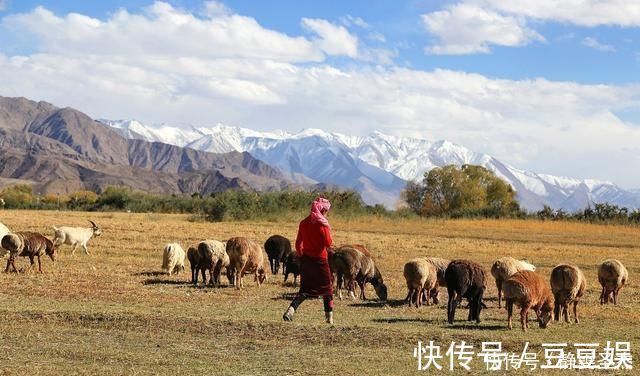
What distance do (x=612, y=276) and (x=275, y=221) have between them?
36.4 metres

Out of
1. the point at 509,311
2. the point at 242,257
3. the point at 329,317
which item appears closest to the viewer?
the point at 329,317

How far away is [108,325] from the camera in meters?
13.9

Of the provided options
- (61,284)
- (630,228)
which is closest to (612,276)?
(61,284)

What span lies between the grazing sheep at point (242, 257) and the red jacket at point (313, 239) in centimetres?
574

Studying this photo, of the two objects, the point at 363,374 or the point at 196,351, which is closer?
the point at 363,374

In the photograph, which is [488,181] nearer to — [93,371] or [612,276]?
[612,276]

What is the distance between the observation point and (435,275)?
59.5 feet

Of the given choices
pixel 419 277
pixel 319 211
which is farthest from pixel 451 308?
pixel 319 211

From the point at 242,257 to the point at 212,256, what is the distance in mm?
1139

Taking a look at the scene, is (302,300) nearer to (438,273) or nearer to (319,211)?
(319,211)

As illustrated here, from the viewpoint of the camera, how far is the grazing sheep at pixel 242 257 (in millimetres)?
19594

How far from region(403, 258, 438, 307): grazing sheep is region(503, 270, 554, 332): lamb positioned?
3066 millimetres

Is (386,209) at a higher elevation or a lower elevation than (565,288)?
higher

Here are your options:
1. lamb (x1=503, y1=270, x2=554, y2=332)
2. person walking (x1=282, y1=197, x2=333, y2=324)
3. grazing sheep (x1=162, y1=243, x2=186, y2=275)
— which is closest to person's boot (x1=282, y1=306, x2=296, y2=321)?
person walking (x1=282, y1=197, x2=333, y2=324)
